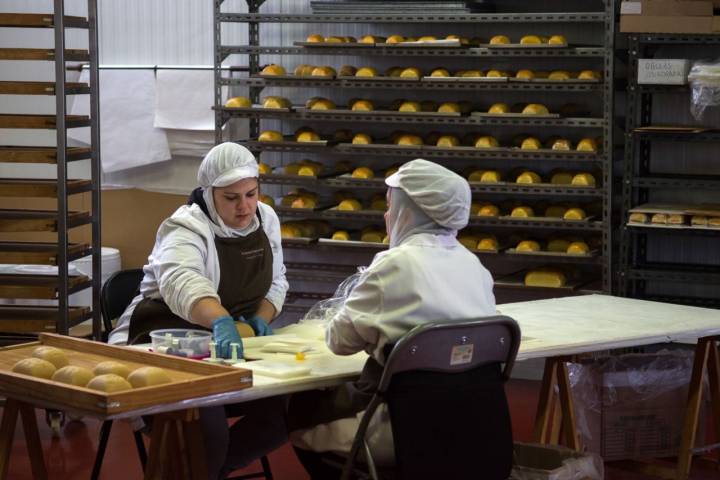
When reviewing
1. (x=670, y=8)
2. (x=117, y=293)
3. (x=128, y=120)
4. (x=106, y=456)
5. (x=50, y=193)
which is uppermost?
(x=670, y=8)

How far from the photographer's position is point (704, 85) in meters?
5.77

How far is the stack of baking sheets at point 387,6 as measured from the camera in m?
6.29

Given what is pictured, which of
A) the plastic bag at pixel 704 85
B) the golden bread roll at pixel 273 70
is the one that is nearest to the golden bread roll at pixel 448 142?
the golden bread roll at pixel 273 70

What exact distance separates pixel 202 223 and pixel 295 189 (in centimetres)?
294

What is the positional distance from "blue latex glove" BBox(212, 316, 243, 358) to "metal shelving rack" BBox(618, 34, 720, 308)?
3.05 metres

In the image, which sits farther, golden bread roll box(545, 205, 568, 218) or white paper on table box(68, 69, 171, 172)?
white paper on table box(68, 69, 171, 172)

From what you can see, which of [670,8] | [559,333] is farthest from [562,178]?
[559,333]

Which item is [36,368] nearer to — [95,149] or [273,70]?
[95,149]

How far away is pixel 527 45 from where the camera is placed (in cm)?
606

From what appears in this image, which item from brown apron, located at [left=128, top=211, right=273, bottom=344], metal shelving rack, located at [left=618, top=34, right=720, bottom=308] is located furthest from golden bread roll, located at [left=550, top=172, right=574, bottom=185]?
brown apron, located at [left=128, top=211, right=273, bottom=344]

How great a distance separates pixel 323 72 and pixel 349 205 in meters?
0.76

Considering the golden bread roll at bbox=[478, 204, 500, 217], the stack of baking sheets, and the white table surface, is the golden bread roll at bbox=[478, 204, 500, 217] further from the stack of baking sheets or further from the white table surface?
the white table surface

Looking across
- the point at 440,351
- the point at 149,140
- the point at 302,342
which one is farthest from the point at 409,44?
the point at 440,351

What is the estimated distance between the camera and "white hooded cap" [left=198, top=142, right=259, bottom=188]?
13.6 ft
